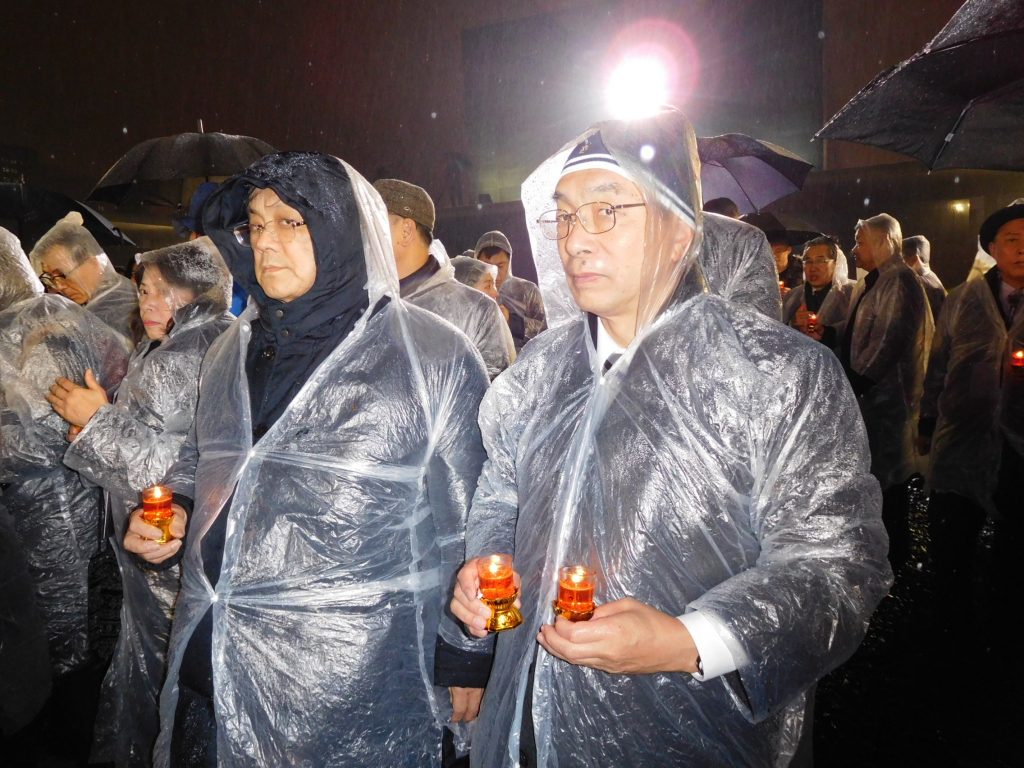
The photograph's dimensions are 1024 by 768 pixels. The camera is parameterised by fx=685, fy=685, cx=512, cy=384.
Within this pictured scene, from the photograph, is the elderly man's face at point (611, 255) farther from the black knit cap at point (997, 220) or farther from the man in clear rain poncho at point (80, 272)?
the man in clear rain poncho at point (80, 272)

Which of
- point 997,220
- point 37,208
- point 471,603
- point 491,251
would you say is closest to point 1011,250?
point 997,220

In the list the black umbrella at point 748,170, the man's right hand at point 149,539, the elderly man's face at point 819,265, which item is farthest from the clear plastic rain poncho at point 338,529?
the elderly man's face at point 819,265

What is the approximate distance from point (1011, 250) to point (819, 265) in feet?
8.62

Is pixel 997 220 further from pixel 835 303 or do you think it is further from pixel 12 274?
pixel 12 274

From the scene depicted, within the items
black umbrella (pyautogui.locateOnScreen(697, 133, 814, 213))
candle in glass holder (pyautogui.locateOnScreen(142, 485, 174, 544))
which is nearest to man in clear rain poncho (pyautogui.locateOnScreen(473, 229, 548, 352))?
black umbrella (pyautogui.locateOnScreen(697, 133, 814, 213))

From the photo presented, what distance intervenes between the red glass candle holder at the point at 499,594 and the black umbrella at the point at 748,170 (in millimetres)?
4135

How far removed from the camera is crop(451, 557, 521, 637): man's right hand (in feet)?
4.55

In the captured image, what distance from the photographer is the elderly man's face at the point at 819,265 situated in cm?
674

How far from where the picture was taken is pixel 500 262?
309 inches

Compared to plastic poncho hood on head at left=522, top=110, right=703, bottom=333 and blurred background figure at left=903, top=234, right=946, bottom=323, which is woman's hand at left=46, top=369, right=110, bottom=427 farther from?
blurred background figure at left=903, top=234, right=946, bottom=323

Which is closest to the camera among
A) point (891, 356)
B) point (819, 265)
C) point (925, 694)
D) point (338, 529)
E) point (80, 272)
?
point (338, 529)

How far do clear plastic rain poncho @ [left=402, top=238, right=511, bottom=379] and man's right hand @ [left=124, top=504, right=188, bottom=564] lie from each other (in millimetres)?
2173

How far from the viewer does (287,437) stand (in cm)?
176

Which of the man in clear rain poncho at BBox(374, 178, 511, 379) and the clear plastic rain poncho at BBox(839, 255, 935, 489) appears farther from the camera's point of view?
the clear plastic rain poncho at BBox(839, 255, 935, 489)
